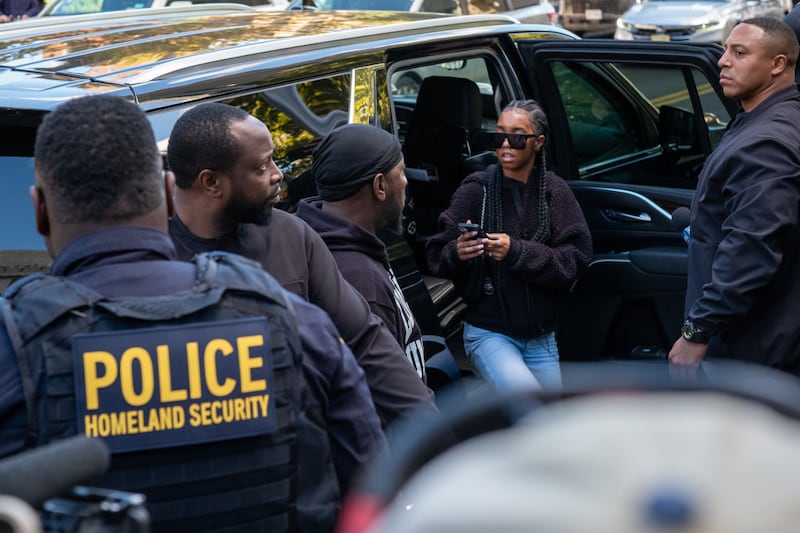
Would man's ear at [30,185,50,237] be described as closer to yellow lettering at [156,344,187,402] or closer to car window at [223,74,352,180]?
yellow lettering at [156,344,187,402]

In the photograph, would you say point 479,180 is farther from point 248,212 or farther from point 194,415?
point 194,415

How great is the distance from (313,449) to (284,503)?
0.11 metres

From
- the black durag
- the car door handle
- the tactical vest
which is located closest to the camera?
the tactical vest

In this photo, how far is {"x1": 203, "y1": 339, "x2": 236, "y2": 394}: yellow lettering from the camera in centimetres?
194

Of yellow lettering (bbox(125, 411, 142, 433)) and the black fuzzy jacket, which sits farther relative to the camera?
the black fuzzy jacket

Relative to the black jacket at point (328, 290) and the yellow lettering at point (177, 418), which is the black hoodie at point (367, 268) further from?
the yellow lettering at point (177, 418)

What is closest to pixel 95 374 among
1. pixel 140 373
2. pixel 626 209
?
pixel 140 373

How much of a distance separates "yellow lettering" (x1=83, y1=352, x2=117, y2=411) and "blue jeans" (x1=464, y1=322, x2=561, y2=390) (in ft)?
8.00

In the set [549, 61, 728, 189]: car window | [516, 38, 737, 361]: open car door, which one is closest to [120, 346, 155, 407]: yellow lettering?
[516, 38, 737, 361]: open car door

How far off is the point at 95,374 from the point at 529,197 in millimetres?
2766

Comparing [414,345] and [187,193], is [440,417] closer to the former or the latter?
[187,193]

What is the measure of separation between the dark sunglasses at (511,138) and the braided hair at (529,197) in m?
0.08

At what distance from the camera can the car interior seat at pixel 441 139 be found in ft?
17.3

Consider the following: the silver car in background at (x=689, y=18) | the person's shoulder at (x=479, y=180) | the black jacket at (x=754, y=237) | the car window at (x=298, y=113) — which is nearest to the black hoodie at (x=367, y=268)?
the car window at (x=298, y=113)
